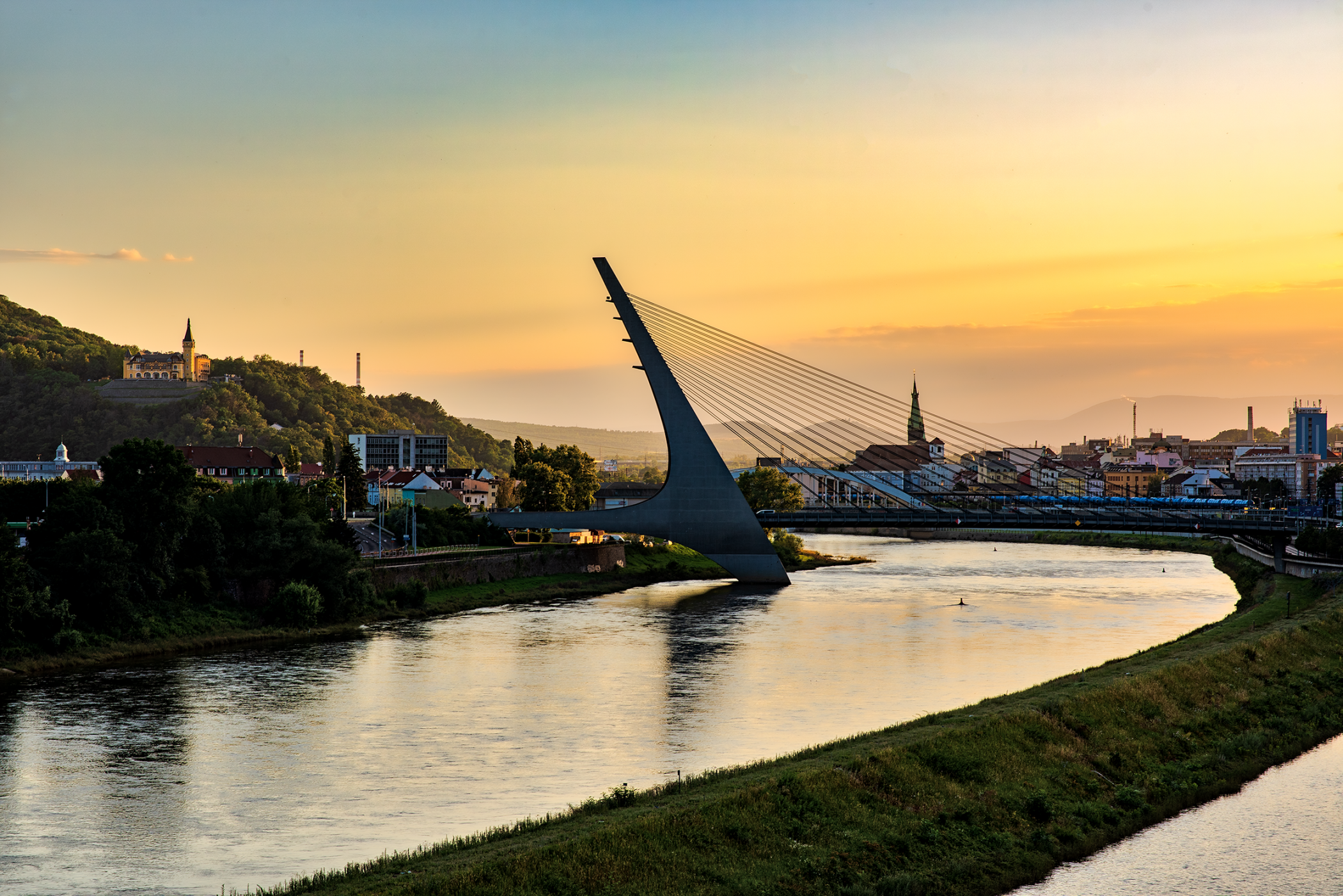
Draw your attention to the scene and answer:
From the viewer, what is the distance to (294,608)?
2941cm

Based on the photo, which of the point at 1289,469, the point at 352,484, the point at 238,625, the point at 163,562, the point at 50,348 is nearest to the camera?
the point at 163,562

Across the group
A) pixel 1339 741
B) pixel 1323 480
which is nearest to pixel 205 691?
pixel 1339 741

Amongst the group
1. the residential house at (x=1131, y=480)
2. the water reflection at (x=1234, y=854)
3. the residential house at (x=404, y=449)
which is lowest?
the water reflection at (x=1234, y=854)

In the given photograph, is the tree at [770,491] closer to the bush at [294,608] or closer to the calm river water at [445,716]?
the calm river water at [445,716]

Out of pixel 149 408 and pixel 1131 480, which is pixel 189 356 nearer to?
pixel 149 408

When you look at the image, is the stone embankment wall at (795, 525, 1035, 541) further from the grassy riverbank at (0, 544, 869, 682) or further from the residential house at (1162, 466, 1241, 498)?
the grassy riverbank at (0, 544, 869, 682)

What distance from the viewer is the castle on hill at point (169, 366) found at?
125500 millimetres

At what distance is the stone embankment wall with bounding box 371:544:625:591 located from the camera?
34562 millimetres

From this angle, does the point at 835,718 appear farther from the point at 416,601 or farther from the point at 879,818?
the point at 416,601

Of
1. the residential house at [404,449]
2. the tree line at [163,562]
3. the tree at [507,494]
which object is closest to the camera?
the tree line at [163,562]

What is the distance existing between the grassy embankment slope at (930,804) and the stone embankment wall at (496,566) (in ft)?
64.9

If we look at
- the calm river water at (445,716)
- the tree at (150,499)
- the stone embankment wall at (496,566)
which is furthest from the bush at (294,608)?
the stone embankment wall at (496,566)

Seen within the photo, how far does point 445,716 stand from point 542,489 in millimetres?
35100

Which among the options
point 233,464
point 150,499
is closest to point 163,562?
point 150,499
